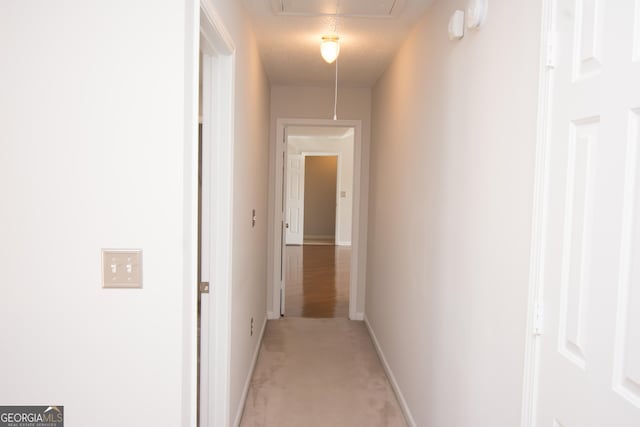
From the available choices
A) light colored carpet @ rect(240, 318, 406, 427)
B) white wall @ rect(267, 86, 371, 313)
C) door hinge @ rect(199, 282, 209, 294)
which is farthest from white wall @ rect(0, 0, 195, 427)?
white wall @ rect(267, 86, 371, 313)

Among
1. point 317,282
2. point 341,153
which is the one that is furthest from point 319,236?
point 317,282

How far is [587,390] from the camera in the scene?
115 centimetres

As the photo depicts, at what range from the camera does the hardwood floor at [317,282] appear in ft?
18.8

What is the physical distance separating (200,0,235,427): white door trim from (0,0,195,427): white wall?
0.87 m

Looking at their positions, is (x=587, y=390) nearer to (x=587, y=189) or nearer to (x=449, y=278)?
(x=587, y=189)

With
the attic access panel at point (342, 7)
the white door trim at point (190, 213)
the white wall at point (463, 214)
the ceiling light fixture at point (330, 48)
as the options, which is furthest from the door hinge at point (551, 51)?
the ceiling light fixture at point (330, 48)

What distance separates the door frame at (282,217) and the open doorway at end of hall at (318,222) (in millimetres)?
347

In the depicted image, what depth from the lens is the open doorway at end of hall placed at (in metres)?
6.36

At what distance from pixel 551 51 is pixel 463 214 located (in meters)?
0.89

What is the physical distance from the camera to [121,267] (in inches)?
59.7

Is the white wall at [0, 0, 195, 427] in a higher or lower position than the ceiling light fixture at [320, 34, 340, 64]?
lower

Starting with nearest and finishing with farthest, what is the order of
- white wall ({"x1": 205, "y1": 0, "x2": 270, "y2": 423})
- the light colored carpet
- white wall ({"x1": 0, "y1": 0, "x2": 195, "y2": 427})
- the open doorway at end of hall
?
white wall ({"x1": 0, "y1": 0, "x2": 195, "y2": 427}) → white wall ({"x1": 205, "y1": 0, "x2": 270, "y2": 423}) → the light colored carpet → the open doorway at end of hall

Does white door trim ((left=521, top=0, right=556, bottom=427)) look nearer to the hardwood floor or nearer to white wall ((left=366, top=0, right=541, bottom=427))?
white wall ((left=366, top=0, right=541, bottom=427))

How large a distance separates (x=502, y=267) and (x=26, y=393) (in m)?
1.60
